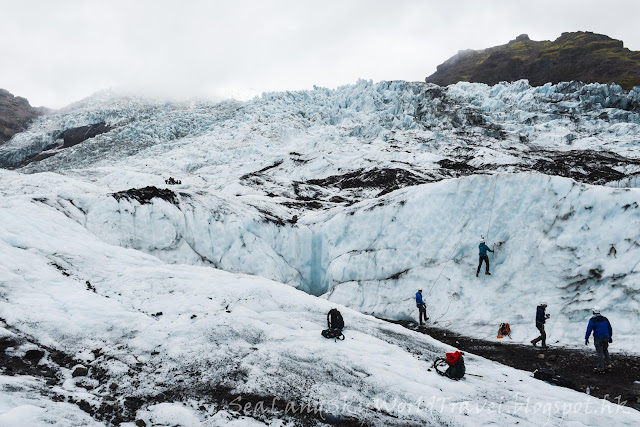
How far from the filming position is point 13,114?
93875mm

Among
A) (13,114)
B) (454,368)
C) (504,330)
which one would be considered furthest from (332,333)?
(13,114)

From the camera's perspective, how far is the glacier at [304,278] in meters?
7.80

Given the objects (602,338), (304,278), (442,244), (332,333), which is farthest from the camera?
(304,278)

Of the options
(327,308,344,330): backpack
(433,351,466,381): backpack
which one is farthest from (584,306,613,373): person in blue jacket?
(327,308,344,330): backpack

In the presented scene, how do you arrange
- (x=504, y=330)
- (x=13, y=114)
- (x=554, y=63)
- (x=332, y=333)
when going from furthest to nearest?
(x=554, y=63)
(x=13, y=114)
(x=504, y=330)
(x=332, y=333)

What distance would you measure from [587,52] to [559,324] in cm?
11047

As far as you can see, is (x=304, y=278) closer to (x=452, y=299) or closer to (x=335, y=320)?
(x=452, y=299)

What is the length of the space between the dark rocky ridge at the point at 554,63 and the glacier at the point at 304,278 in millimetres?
57100

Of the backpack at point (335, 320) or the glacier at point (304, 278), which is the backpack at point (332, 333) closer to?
the glacier at point (304, 278)

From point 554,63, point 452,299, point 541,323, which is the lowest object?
point 452,299

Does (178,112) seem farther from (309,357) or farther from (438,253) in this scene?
(309,357)

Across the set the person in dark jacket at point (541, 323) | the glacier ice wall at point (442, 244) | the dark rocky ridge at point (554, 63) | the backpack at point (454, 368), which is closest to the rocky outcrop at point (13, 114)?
the glacier ice wall at point (442, 244)

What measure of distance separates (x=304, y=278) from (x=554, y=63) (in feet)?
345

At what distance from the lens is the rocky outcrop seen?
276 feet
